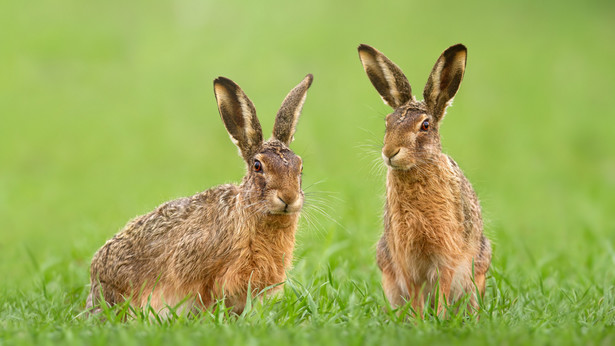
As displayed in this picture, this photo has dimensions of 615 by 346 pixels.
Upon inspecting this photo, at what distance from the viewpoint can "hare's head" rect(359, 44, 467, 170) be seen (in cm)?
531

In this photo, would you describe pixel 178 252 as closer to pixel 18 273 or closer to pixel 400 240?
pixel 400 240

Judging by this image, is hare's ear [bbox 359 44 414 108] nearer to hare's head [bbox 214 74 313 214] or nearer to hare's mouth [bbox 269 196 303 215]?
hare's head [bbox 214 74 313 214]

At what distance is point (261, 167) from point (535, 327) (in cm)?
219

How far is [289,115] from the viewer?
18.9ft

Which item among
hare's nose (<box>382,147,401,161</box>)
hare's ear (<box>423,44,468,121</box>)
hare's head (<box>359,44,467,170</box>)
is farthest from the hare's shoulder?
hare's ear (<box>423,44,468,121</box>)

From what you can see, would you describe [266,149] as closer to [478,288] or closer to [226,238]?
[226,238]

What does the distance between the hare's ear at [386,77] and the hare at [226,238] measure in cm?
51

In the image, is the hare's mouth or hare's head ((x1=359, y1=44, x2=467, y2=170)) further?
hare's head ((x1=359, y1=44, x2=467, y2=170))

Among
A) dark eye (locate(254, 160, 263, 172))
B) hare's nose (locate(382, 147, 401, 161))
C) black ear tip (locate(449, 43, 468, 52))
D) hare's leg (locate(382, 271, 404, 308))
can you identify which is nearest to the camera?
hare's nose (locate(382, 147, 401, 161))

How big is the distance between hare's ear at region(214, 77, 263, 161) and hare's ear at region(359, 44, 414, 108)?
0.98m

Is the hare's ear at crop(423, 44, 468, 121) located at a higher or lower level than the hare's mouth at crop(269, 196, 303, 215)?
higher

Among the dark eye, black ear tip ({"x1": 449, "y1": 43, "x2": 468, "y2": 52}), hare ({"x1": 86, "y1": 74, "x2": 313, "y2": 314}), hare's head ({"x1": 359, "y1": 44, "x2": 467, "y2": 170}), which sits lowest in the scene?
hare ({"x1": 86, "y1": 74, "x2": 313, "y2": 314})

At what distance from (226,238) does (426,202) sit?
1500 mm

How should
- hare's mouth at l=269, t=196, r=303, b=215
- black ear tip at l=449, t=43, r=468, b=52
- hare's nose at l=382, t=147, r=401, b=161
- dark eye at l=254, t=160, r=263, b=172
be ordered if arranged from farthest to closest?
black ear tip at l=449, t=43, r=468, b=52, dark eye at l=254, t=160, r=263, b=172, hare's nose at l=382, t=147, r=401, b=161, hare's mouth at l=269, t=196, r=303, b=215
